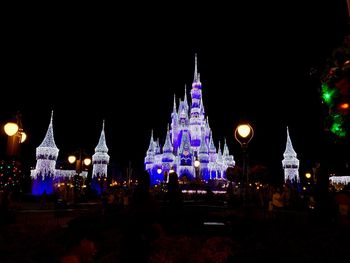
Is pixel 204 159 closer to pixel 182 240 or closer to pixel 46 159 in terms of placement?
pixel 46 159

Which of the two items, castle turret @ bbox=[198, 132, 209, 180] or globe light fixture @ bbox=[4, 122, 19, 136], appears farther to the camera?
castle turret @ bbox=[198, 132, 209, 180]

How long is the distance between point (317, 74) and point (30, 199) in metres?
28.9

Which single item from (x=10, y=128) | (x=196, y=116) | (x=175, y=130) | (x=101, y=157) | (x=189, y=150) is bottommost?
(x=10, y=128)

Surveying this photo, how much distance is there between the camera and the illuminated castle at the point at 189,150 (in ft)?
231

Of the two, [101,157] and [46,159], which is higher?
[101,157]

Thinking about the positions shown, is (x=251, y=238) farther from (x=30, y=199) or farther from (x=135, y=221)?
(x=30, y=199)

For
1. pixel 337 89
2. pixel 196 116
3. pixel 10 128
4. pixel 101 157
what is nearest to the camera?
pixel 337 89

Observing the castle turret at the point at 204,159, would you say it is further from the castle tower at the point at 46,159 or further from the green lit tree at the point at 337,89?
the green lit tree at the point at 337,89

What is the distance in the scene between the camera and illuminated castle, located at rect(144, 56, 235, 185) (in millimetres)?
70438

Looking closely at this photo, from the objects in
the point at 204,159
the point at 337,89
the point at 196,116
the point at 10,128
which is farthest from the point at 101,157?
the point at 337,89

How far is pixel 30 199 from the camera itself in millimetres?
27953

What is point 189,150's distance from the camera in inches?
2793

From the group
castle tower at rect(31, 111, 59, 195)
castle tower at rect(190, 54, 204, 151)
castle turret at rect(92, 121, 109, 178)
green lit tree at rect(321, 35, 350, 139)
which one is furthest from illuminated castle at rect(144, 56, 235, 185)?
green lit tree at rect(321, 35, 350, 139)

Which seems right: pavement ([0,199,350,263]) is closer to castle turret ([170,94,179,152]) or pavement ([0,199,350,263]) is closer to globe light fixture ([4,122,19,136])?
globe light fixture ([4,122,19,136])
